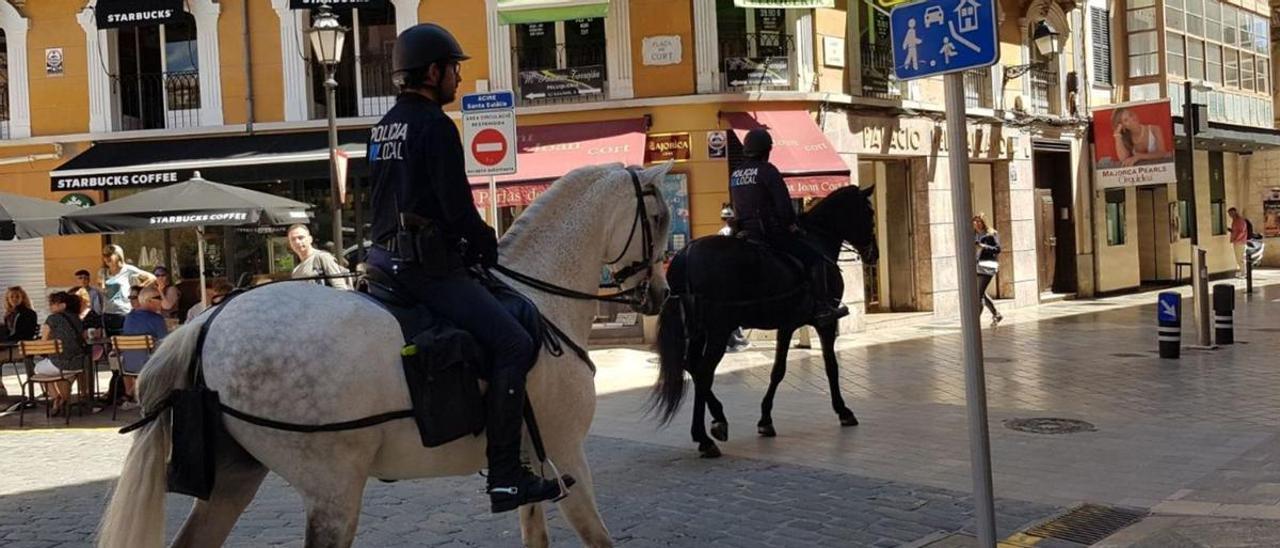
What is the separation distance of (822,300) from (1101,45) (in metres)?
19.3

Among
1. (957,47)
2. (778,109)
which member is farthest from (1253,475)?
(778,109)

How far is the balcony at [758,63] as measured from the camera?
59.2 feet

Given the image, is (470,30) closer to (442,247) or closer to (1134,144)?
(1134,144)

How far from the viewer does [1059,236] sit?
24.5 m

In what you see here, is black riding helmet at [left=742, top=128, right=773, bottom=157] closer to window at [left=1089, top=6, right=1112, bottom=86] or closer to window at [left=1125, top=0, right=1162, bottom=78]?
window at [left=1089, top=6, right=1112, bottom=86]

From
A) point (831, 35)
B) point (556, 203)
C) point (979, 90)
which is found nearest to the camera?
point (556, 203)

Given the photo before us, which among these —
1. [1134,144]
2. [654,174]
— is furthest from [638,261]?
[1134,144]

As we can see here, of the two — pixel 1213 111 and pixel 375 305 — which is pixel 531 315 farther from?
pixel 1213 111

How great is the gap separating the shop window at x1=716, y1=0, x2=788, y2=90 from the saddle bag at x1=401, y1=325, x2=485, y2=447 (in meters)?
14.5

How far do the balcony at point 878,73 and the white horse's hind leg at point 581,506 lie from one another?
52.7 feet

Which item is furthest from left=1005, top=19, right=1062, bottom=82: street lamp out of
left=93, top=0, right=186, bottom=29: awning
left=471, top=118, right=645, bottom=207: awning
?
left=93, top=0, right=186, bottom=29: awning

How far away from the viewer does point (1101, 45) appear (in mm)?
25078

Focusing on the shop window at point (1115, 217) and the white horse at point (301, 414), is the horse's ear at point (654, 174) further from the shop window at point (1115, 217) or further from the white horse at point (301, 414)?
the shop window at point (1115, 217)

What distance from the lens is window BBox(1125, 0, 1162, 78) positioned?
84.2 feet
